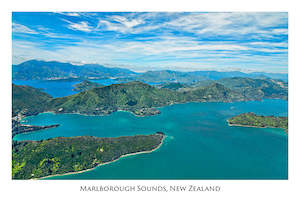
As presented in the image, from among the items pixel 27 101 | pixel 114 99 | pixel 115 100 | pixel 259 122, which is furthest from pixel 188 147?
Result: pixel 27 101

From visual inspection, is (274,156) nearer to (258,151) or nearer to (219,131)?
(258,151)

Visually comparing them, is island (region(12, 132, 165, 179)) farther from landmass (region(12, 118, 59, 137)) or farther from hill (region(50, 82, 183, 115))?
hill (region(50, 82, 183, 115))

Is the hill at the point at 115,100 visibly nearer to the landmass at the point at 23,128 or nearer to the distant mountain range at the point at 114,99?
the distant mountain range at the point at 114,99

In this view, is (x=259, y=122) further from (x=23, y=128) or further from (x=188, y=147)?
(x=23, y=128)

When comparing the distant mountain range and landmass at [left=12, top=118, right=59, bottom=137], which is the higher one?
the distant mountain range

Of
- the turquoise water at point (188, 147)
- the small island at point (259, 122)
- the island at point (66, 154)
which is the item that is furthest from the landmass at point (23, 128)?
the small island at point (259, 122)

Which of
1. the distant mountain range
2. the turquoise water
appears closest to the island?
the turquoise water

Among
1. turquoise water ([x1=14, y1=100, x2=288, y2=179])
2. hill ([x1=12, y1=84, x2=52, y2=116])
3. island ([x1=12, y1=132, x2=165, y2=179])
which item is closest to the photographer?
island ([x1=12, y1=132, x2=165, y2=179])
